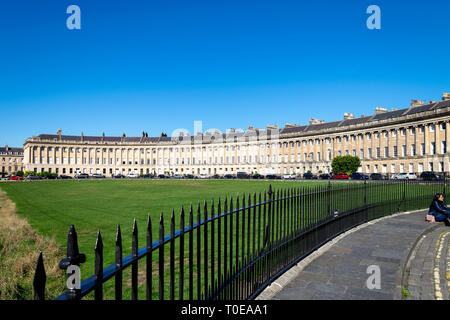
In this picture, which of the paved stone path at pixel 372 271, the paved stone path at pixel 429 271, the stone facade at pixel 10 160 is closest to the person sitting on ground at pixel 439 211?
the paved stone path at pixel 372 271

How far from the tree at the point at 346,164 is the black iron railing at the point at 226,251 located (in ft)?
171

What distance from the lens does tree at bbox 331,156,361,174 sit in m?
63.9

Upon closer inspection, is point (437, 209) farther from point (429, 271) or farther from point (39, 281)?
point (39, 281)

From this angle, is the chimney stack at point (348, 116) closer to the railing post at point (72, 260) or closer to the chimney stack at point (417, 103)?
the chimney stack at point (417, 103)

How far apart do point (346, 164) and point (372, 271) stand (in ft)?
Answer: 202

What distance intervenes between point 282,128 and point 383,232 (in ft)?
302

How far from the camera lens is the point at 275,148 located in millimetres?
98125

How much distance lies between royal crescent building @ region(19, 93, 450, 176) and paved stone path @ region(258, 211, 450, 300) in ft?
189

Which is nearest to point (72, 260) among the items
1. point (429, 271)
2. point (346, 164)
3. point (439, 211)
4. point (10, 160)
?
point (429, 271)

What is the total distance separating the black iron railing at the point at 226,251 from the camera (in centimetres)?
235

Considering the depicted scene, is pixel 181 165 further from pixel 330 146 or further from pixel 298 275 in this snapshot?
pixel 298 275
